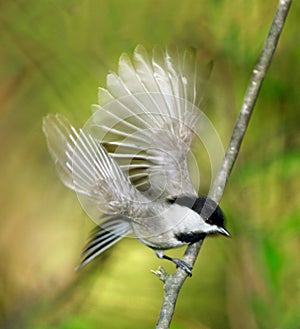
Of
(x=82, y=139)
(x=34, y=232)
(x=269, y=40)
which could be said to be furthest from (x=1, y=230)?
(x=269, y=40)

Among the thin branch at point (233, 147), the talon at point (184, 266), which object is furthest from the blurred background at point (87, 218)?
the talon at point (184, 266)

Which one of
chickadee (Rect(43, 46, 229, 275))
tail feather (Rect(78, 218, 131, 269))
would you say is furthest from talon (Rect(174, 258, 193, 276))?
tail feather (Rect(78, 218, 131, 269))

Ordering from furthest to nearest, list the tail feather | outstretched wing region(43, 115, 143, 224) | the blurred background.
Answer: the blurred background, the tail feather, outstretched wing region(43, 115, 143, 224)

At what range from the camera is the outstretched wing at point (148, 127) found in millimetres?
1420

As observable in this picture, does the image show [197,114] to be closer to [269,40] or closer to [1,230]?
[269,40]

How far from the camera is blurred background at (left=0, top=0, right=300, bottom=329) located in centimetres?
163

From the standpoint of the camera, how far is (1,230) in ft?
5.71

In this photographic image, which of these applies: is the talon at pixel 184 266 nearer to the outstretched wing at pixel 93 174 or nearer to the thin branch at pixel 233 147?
the thin branch at pixel 233 147

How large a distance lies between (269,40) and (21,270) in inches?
27.9

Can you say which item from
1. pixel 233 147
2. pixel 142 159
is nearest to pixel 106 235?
pixel 142 159

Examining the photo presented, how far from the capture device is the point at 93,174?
133cm

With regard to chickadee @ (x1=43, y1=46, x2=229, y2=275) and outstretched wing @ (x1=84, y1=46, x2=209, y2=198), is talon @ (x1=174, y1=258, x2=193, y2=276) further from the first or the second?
outstretched wing @ (x1=84, y1=46, x2=209, y2=198)

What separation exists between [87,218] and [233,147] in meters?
0.38

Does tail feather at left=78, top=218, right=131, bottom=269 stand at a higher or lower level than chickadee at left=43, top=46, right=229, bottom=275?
lower
